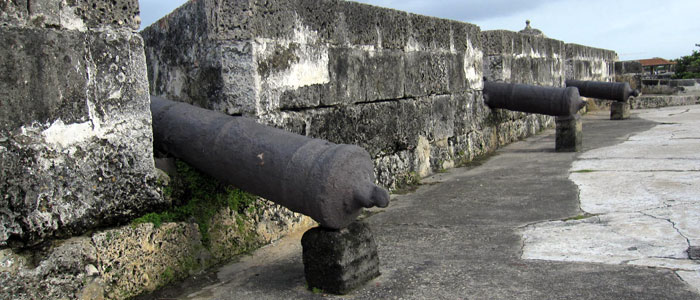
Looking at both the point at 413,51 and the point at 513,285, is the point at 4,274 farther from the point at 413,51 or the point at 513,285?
the point at 413,51

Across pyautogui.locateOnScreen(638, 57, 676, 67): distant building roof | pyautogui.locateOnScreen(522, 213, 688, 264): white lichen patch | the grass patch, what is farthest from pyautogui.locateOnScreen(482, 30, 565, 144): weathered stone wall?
pyautogui.locateOnScreen(638, 57, 676, 67): distant building roof

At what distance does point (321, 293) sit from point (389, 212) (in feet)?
5.49

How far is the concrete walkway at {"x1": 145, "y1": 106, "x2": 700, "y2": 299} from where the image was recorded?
2516 millimetres

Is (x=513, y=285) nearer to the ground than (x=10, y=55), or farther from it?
nearer to the ground

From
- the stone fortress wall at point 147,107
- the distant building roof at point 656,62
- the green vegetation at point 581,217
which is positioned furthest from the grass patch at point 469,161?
the distant building roof at point 656,62

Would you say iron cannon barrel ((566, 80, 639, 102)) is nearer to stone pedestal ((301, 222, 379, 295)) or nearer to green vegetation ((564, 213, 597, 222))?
green vegetation ((564, 213, 597, 222))

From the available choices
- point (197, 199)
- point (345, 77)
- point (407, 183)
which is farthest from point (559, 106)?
point (197, 199)

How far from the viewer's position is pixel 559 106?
676cm

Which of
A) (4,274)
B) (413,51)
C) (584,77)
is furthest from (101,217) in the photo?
(584,77)

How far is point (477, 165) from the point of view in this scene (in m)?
6.34

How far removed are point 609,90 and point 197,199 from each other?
917cm

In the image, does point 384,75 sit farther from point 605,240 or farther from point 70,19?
point 70,19

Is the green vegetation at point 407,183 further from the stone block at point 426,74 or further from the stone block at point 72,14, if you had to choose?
the stone block at point 72,14

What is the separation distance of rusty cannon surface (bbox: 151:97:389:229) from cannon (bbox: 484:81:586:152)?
15.6 ft
